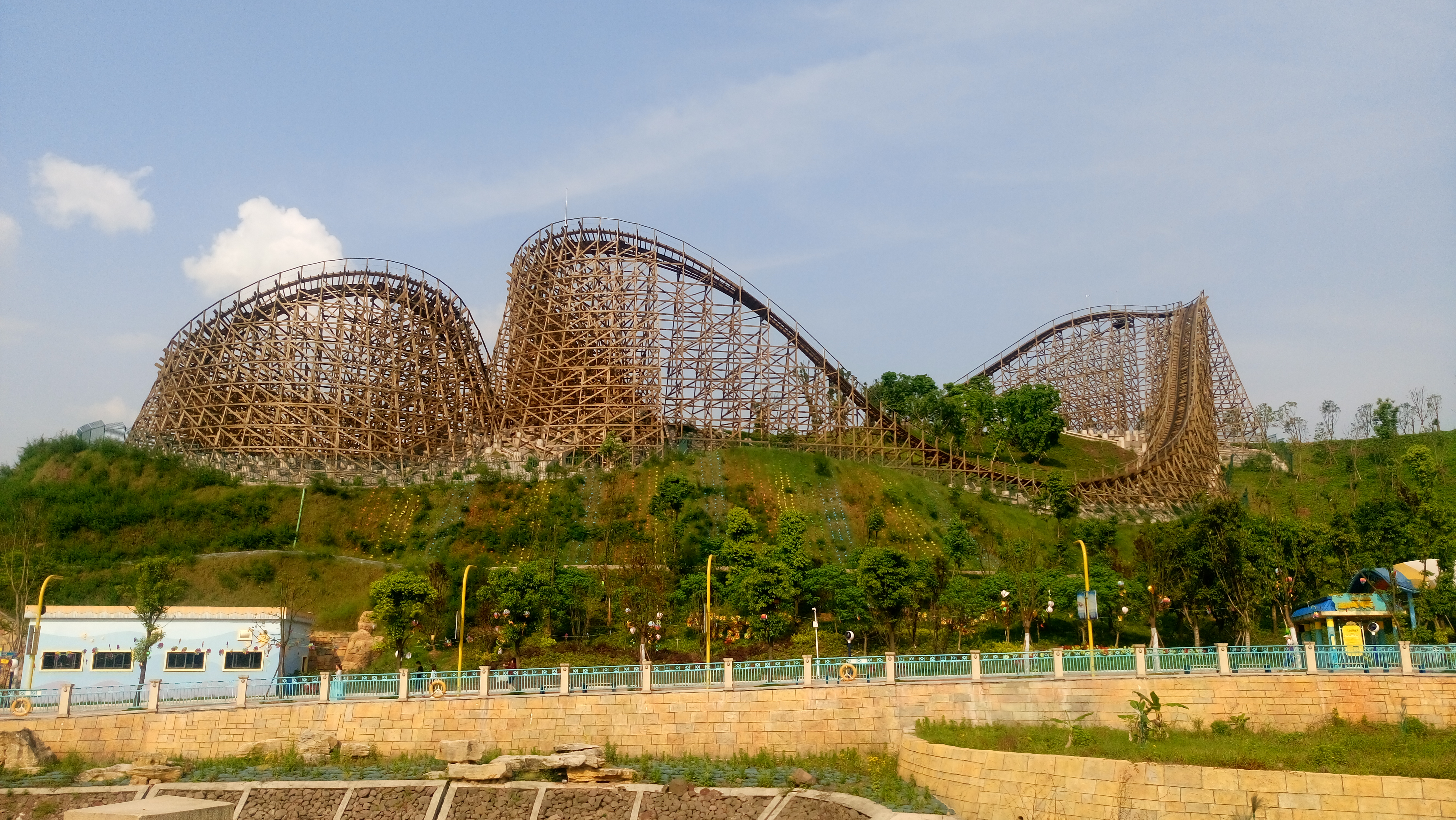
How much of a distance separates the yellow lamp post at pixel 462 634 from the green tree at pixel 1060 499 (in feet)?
74.6

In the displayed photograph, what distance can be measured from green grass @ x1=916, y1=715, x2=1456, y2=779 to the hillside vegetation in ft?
29.9

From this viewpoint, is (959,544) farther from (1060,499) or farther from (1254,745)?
(1254,745)

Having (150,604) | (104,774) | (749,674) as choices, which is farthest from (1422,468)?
(104,774)

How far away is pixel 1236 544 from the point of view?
2848 centimetres

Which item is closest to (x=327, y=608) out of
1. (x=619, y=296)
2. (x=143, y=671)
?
(x=143, y=671)

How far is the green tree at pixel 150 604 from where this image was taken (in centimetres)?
2541

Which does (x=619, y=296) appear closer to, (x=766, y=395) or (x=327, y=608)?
(x=766, y=395)

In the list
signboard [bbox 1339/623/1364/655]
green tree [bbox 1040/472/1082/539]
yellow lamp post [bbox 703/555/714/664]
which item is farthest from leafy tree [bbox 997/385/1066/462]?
signboard [bbox 1339/623/1364/655]

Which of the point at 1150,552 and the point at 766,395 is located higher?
the point at 766,395

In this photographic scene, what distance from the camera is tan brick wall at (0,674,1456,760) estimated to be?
18750mm

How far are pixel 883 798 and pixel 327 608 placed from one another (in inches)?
955

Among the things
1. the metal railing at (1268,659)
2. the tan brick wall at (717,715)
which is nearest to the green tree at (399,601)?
the tan brick wall at (717,715)

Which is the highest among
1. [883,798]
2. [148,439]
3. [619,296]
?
[619,296]

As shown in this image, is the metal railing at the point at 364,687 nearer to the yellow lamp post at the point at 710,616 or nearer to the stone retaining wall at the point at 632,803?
the stone retaining wall at the point at 632,803
